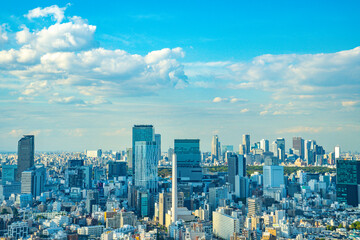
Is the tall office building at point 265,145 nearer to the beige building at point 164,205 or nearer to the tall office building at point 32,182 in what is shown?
the tall office building at point 32,182

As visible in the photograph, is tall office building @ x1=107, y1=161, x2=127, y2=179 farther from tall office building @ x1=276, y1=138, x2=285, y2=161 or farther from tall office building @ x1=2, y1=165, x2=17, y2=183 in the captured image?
tall office building @ x1=276, y1=138, x2=285, y2=161

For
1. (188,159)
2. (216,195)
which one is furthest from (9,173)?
(216,195)

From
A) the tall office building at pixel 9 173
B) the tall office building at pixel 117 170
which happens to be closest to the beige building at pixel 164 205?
the tall office building at pixel 9 173

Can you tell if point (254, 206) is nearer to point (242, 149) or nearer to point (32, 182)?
point (32, 182)

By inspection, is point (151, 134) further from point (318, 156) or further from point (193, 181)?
point (318, 156)

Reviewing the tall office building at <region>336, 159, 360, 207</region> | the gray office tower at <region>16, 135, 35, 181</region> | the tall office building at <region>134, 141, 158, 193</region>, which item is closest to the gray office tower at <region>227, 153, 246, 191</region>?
the tall office building at <region>134, 141, 158, 193</region>
